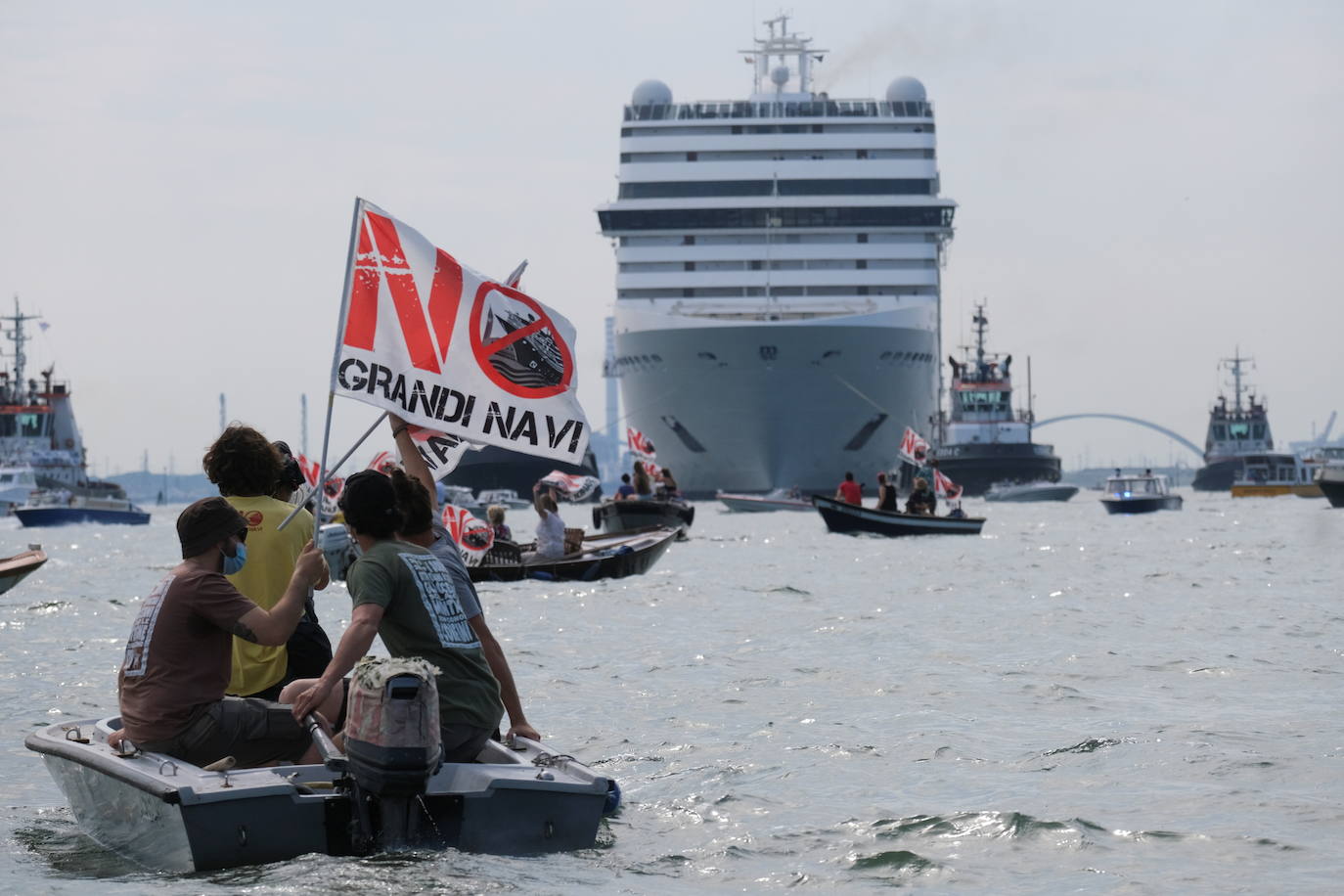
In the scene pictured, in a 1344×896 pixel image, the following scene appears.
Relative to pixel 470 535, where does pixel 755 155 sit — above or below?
above

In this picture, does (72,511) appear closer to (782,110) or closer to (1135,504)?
(782,110)

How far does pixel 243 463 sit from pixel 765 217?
62835 mm

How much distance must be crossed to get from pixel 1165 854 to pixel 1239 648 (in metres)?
8.58

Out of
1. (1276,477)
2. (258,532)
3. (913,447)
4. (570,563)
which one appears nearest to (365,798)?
(258,532)

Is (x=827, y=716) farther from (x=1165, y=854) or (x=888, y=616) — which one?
(x=888, y=616)

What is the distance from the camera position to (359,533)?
6957 millimetres

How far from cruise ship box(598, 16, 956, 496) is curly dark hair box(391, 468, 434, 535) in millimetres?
54477

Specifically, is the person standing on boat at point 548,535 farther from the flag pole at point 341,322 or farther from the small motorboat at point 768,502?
the small motorboat at point 768,502

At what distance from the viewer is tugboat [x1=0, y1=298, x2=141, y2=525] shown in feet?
273

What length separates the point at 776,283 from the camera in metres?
67.4

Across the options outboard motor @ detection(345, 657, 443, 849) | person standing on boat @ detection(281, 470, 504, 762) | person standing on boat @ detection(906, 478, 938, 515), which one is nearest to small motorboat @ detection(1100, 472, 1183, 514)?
person standing on boat @ detection(906, 478, 938, 515)

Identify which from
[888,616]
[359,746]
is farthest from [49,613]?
[359,746]

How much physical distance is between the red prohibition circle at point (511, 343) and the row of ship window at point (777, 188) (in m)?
61.5

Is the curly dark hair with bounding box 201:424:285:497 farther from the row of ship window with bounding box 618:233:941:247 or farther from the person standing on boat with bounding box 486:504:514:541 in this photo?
the row of ship window with bounding box 618:233:941:247
